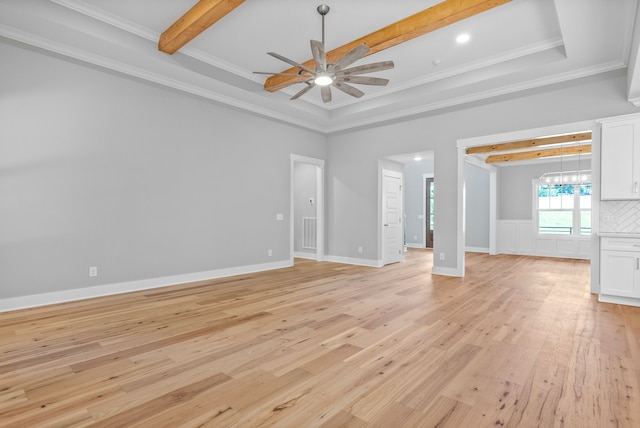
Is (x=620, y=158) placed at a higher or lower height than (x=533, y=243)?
higher

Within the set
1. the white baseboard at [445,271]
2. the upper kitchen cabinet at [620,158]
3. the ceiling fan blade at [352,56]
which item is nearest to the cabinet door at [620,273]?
the upper kitchen cabinet at [620,158]

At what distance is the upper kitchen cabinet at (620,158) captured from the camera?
13.4 feet

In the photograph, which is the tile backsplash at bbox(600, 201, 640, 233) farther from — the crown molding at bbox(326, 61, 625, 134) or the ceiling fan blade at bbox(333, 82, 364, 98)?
the ceiling fan blade at bbox(333, 82, 364, 98)

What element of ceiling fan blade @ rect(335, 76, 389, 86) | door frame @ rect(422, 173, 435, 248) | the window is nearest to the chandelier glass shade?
the window

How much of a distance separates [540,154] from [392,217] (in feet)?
15.5

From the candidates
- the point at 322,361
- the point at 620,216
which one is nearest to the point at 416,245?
the point at 620,216

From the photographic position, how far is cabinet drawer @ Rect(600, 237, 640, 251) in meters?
3.99

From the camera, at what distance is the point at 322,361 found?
2.41m

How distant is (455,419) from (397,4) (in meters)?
3.81

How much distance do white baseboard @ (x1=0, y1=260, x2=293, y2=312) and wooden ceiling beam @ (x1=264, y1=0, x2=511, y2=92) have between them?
12.8ft

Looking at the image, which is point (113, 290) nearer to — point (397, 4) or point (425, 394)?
point (425, 394)

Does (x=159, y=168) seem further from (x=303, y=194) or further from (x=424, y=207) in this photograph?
(x=424, y=207)

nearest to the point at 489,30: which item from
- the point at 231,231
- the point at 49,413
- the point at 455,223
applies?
the point at 455,223

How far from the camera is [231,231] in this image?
5809 millimetres
